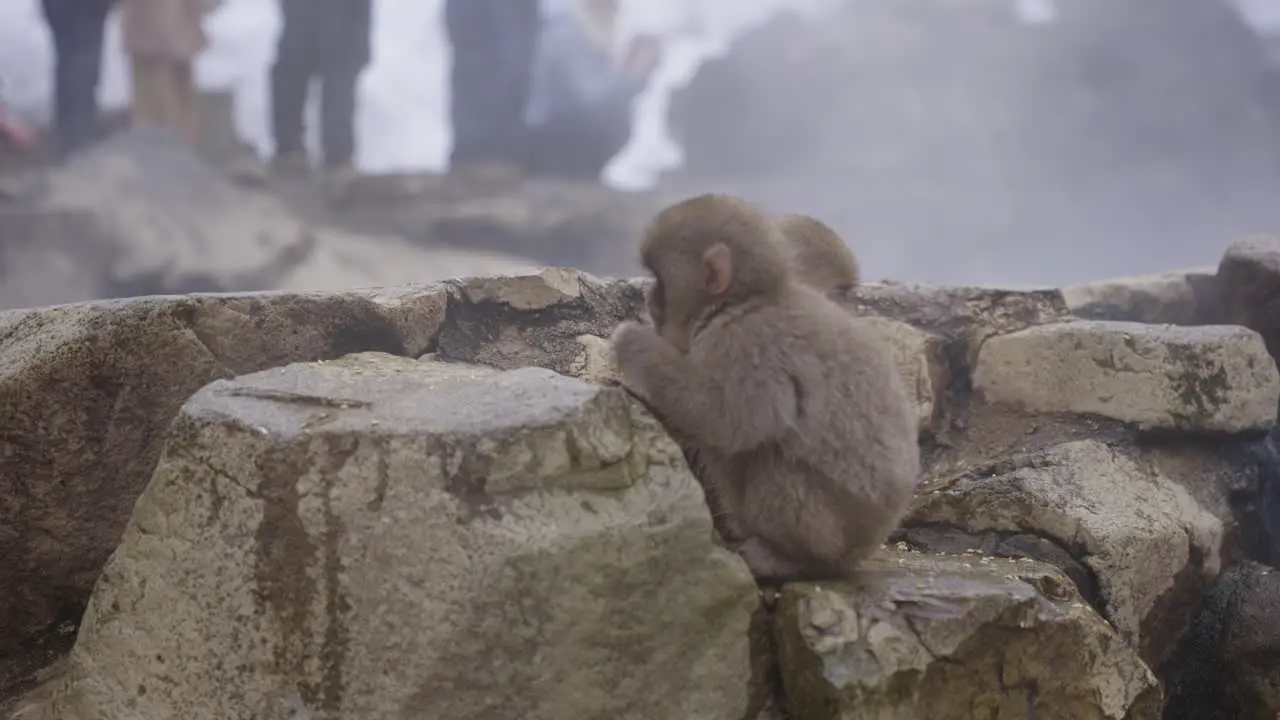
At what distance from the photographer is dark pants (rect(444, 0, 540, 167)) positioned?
19.3 ft

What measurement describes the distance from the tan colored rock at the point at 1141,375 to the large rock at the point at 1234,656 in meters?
0.48

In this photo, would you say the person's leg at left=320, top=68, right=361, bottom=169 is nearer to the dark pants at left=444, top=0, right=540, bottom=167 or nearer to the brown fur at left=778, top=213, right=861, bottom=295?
the dark pants at left=444, top=0, right=540, bottom=167

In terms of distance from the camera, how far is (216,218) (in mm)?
5578

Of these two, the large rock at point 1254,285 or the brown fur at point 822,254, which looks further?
the large rock at point 1254,285

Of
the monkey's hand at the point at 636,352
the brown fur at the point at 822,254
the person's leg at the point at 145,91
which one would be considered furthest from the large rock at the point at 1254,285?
the person's leg at the point at 145,91

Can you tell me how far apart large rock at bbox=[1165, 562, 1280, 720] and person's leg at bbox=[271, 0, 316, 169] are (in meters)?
5.02

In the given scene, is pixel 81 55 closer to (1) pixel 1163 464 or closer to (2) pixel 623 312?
(2) pixel 623 312

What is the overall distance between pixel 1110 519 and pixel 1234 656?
60cm

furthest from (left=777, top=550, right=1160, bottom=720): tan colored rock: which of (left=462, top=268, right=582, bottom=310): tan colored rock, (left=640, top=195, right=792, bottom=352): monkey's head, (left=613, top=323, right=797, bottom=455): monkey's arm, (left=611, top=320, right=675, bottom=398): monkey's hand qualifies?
(left=462, top=268, right=582, bottom=310): tan colored rock

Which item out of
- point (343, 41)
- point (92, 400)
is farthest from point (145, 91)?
point (92, 400)

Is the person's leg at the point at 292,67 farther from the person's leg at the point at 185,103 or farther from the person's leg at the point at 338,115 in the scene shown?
the person's leg at the point at 185,103

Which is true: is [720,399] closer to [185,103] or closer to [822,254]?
[822,254]

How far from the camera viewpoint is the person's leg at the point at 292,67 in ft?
18.1

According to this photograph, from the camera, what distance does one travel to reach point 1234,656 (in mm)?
2732
